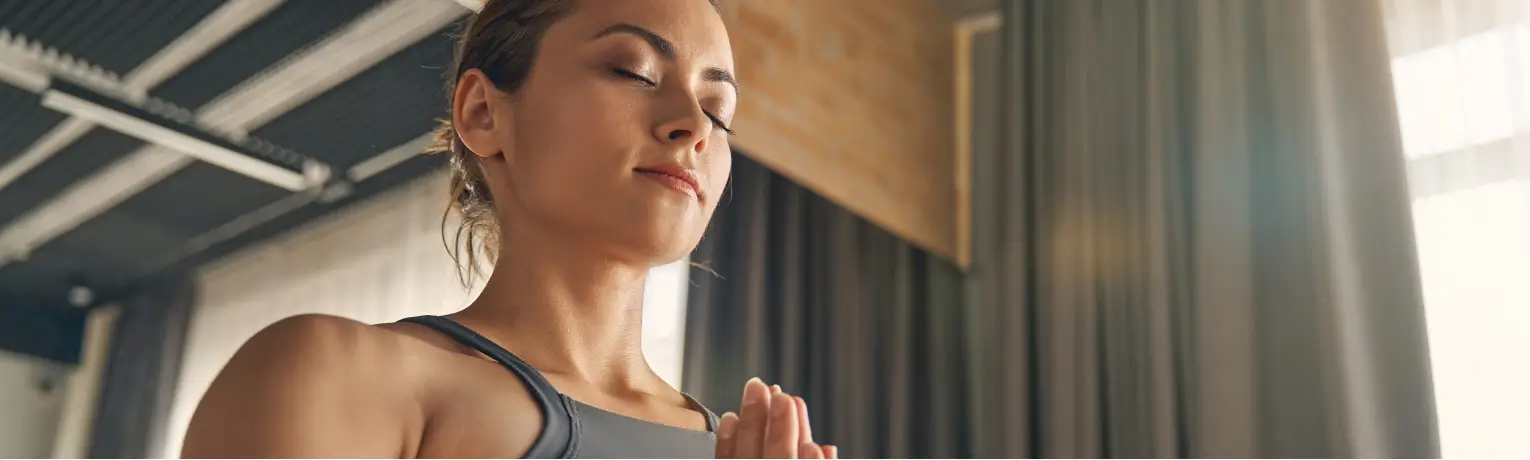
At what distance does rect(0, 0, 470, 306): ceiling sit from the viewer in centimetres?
190

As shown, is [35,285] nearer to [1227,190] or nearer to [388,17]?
[388,17]

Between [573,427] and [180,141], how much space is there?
1547 millimetres

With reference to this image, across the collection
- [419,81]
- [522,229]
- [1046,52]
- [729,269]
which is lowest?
[522,229]

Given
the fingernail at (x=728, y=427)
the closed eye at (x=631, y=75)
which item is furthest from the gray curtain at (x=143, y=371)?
the fingernail at (x=728, y=427)

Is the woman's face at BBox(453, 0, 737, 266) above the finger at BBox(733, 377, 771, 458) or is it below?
above

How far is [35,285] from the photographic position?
189 centimetres

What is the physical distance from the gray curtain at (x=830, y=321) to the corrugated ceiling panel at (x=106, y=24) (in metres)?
1.08

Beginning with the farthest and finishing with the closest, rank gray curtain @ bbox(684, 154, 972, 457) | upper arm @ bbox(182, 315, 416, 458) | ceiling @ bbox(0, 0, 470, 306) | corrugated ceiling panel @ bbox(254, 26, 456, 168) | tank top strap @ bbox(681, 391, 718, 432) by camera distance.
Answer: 1. gray curtain @ bbox(684, 154, 972, 457)
2. corrugated ceiling panel @ bbox(254, 26, 456, 168)
3. ceiling @ bbox(0, 0, 470, 306)
4. tank top strap @ bbox(681, 391, 718, 432)
5. upper arm @ bbox(182, 315, 416, 458)

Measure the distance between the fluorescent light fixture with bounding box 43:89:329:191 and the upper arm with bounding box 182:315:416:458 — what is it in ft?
4.71

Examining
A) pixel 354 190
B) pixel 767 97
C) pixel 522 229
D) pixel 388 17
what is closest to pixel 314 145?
pixel 354 190

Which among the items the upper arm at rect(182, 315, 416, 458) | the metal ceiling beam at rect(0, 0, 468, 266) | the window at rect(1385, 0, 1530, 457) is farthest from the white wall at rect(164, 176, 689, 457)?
the window at rect(1385, 0, 1530, 457)

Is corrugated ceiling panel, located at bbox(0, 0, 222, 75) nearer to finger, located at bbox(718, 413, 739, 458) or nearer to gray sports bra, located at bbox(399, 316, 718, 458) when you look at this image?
gray sports bra, located at bbox(399, 316, 718, 458)

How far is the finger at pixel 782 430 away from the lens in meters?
0.74

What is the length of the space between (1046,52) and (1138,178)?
17.7 inches
